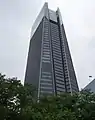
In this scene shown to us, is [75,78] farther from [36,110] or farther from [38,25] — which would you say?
[36,110]

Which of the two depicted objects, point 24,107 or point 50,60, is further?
point 50,60

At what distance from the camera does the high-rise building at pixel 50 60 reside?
10927cm

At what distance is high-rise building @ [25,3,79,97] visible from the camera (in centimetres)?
10927

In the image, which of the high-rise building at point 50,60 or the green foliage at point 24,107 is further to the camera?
the high-rise building at point 50,60

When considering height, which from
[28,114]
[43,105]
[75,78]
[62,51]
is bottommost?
[28,114]

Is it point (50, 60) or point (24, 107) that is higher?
point (50, 60)

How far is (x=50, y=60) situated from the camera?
11569 cm

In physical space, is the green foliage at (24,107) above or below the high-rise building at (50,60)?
below

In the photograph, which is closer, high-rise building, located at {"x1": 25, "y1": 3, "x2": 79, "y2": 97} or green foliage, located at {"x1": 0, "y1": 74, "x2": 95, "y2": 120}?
green foliage, located at {"x1": 0, "y1": 74, "x2": 95, "y2": 120}

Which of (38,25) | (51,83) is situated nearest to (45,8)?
(38,25)

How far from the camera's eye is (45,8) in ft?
473

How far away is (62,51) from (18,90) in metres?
105

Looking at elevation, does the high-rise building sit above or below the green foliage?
above

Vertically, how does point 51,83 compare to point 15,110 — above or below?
above
